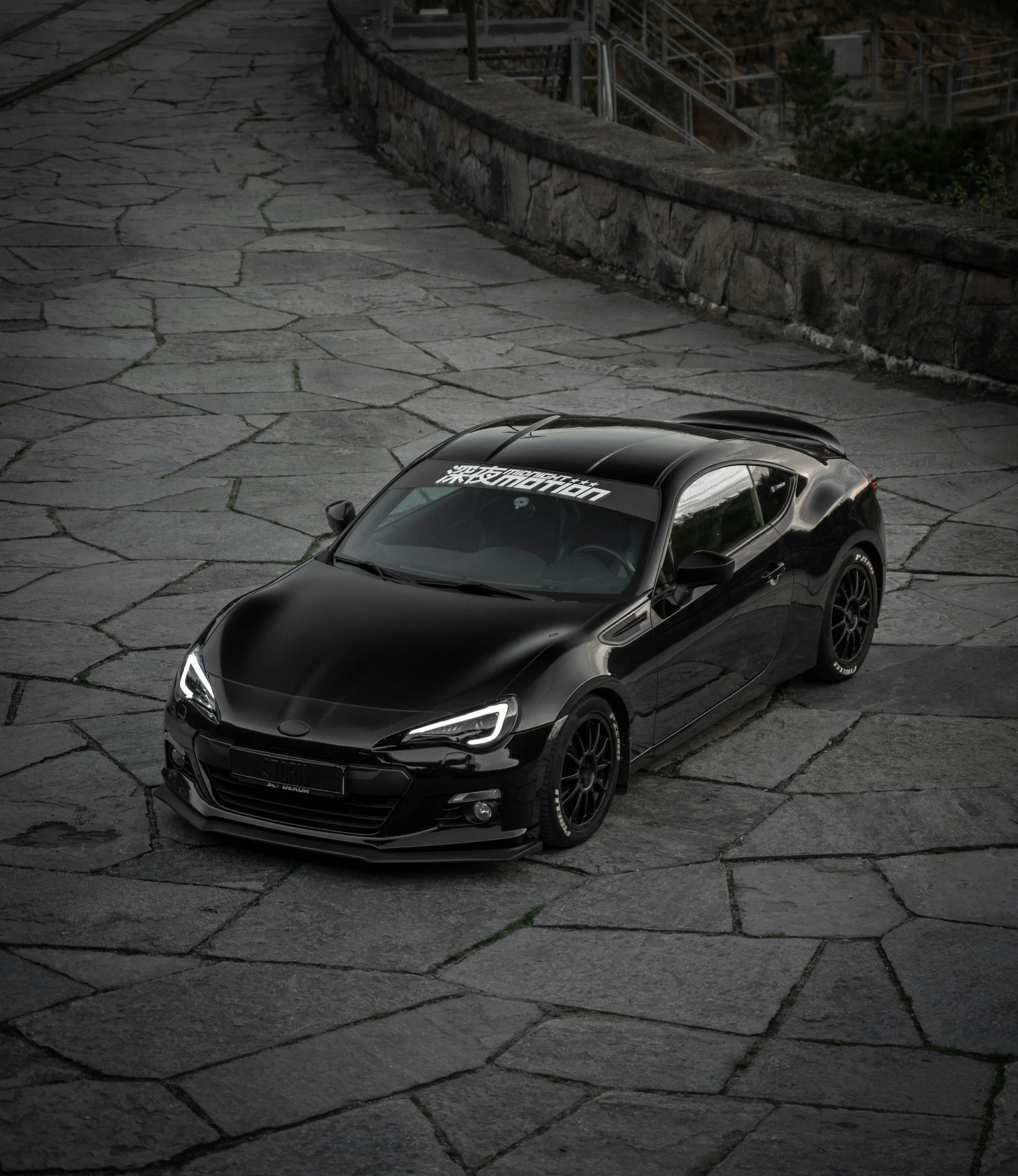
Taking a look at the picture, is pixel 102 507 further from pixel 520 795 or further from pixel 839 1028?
pixel 839 1028

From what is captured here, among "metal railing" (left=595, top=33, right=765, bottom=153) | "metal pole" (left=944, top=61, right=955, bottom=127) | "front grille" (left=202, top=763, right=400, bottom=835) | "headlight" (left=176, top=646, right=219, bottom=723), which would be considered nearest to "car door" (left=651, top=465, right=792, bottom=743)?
"front grille" (left=202, top=763, right=400, bottom=835)

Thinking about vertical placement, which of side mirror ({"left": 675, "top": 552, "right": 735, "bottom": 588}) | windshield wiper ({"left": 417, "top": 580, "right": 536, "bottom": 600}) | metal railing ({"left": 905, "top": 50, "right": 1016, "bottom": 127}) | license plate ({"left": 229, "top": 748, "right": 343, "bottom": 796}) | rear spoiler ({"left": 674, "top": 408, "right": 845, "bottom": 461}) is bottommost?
metal railing ({"left": 905, "top": 50, "right": 1016, "bottom": 127})

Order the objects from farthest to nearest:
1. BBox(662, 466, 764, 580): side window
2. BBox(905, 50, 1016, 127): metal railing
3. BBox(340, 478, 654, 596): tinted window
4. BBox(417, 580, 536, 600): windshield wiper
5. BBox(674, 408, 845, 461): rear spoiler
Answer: BBox(905, 50, 1016, 127): metal railing
BBox(674, 408, 845, 461): rear spoiler
BBox(662, 466, 764, 580): side window
BBox(340, 478, 654, 596): tinted window
BBox(417, 580, 536, 600): windshield wiper

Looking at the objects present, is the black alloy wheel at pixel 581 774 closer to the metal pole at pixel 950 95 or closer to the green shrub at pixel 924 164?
the green shrub at pixel 924 164

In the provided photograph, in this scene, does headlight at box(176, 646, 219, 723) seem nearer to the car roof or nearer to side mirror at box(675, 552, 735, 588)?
the car roof

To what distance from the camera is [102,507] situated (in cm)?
969

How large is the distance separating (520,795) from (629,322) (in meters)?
8.26

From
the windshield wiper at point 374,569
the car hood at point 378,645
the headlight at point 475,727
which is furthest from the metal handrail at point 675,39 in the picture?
the headlight at point 475,727

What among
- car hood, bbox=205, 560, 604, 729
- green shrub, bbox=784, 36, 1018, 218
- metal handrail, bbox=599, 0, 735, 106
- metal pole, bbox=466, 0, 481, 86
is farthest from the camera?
metal handrail, bbox=599, 0, 735, 106

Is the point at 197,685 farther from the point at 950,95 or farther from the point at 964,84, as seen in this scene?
the point at 964,84

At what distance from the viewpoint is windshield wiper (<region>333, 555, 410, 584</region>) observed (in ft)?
21.5

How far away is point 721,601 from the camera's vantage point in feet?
22.2

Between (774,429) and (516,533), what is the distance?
6.41 ft

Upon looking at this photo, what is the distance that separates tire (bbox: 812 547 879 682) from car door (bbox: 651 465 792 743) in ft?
1.24
